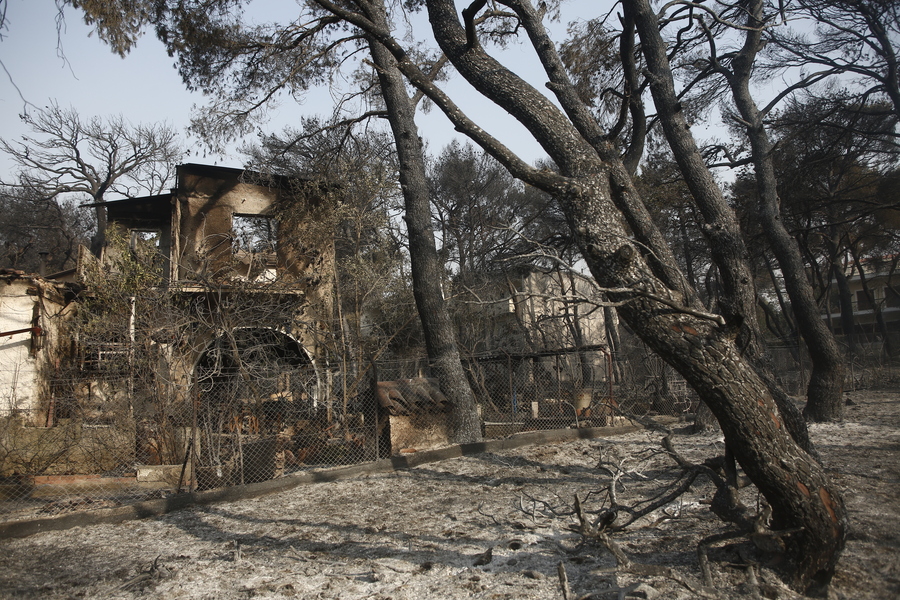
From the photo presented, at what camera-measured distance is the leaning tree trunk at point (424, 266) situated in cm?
894

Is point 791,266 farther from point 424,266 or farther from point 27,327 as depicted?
point 27,327

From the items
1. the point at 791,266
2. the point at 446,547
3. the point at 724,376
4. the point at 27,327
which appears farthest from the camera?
the point at 27,327

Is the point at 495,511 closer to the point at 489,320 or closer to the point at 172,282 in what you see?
the point at 172,282

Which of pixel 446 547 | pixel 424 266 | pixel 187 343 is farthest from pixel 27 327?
pixel 446 547

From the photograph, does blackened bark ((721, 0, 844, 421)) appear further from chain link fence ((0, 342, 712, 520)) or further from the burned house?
the burned house

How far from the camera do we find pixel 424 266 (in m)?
9.69

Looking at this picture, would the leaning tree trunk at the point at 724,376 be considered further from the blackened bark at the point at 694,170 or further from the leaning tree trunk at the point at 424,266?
the leaning tree trunk at the point at 424,266

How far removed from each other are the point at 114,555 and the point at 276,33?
27.4 feet

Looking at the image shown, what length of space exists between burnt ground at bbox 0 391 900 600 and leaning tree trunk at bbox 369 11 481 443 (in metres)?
2.08

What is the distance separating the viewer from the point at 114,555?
15.5ft

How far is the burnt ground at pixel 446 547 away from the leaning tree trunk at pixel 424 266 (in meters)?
2.08

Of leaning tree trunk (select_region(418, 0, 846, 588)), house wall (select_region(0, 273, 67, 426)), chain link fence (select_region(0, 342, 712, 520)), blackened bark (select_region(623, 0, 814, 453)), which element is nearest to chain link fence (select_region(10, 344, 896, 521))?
chain link fence (select_region(0, 342, 712, 520))

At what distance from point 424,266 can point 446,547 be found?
5819 millimetres

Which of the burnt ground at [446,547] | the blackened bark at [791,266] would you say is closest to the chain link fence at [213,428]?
the burnt ground at [446,547]
